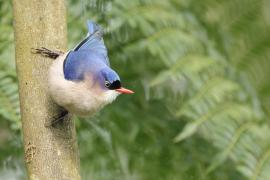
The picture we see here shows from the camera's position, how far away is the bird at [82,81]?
1.85 meters

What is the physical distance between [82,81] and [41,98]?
0.59 feet

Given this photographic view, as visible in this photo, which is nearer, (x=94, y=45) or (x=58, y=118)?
(x=58, y=118)

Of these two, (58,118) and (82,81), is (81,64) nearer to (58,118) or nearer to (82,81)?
(82,81)

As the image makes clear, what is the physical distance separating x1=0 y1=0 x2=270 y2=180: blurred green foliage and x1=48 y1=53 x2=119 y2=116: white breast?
1.78 ft

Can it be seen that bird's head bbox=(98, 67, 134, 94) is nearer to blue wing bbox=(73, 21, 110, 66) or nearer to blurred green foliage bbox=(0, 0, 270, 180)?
blue wing bbox=(73, 21, 110, 66)

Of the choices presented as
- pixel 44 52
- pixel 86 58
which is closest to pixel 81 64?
pixel 86 58

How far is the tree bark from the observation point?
176cm

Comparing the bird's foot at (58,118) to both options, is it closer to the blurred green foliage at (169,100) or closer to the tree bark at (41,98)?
the tree bark at (41,98)

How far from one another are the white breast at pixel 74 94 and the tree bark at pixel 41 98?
0.08 feet

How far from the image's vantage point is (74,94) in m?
1.89

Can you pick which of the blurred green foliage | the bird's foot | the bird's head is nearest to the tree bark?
the bird's foot

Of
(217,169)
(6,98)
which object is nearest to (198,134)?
(217,169)

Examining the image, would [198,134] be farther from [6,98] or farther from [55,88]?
[55,88]

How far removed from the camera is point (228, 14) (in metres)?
3.33
